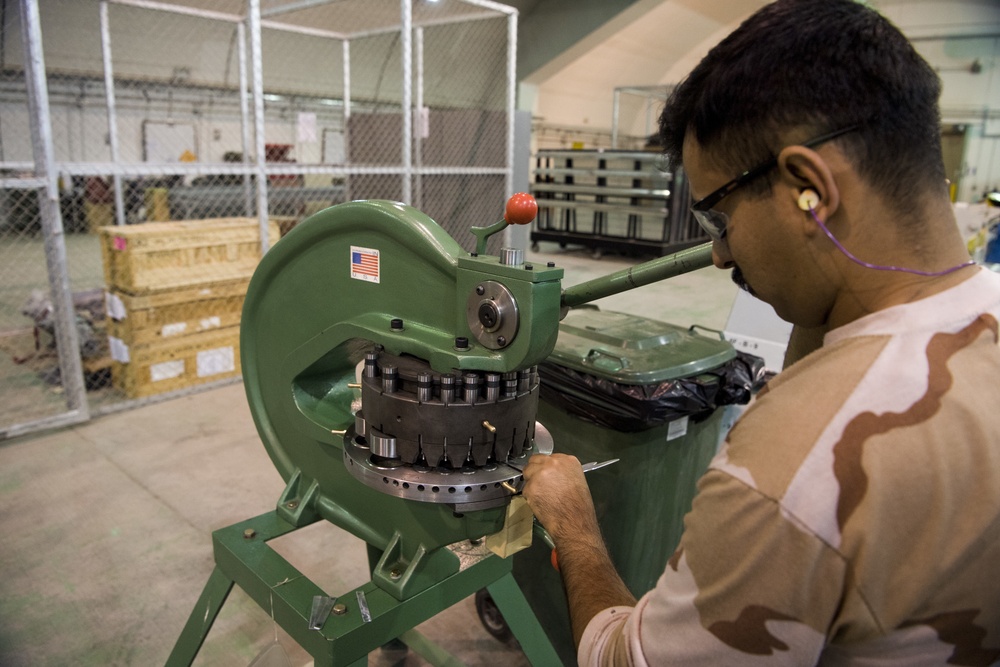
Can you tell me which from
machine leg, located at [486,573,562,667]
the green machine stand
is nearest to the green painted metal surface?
the green machine stand

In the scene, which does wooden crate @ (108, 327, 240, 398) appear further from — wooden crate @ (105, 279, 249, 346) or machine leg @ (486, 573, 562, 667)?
machine leg @ (486, 573, 562, 667)

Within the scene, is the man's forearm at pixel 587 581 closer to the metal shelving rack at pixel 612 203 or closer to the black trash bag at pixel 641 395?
the black trash bag at pixel 641 395

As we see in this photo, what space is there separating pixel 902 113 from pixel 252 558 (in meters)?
1.36

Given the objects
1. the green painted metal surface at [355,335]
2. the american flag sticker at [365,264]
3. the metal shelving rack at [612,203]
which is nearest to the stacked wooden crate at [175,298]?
the green painted metal surface at [355,335]

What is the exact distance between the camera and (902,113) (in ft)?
2.42

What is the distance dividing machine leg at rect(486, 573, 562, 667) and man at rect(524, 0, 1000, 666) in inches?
28.4

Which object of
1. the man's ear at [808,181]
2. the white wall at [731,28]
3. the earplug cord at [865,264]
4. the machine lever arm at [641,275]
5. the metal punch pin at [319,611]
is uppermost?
the white wall at [731,28]

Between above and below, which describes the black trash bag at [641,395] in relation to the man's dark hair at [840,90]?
below

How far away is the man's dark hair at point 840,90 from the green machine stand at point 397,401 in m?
0.39

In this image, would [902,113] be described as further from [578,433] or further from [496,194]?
[496,194]

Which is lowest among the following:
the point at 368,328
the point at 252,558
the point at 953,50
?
the point at 252,558

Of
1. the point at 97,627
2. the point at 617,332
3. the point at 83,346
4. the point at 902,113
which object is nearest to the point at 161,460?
the point at 97,627

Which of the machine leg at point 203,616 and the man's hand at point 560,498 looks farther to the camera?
the machine leg at point 203,616

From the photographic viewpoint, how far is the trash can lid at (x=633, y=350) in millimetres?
1811
